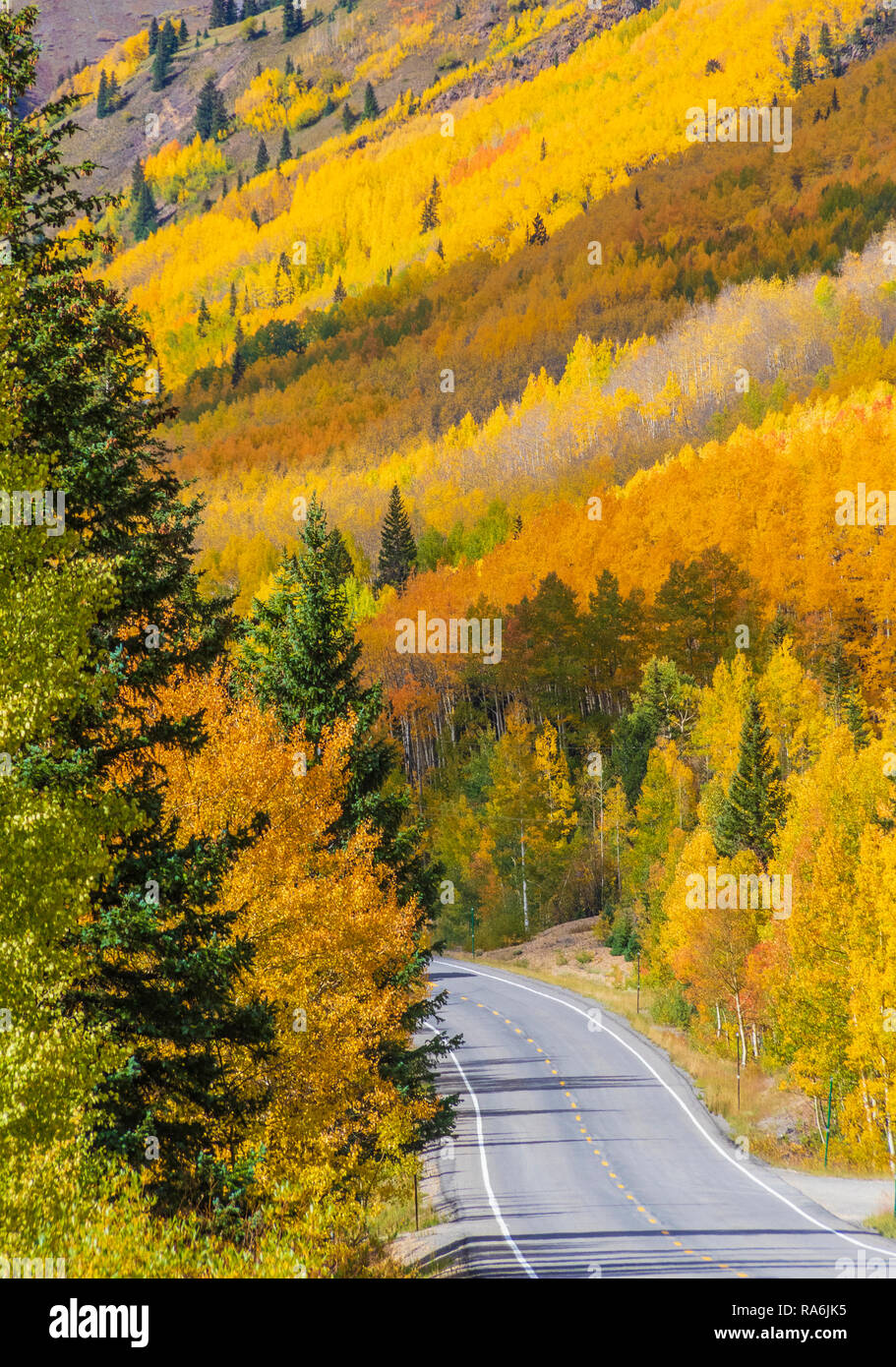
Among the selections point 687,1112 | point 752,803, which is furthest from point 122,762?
point 752,803

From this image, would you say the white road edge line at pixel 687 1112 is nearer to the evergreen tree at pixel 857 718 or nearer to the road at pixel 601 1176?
the road at pixel 601 1176

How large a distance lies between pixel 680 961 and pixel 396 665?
5042cm

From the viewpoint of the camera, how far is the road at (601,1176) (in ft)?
72.4

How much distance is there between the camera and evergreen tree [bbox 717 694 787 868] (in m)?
50.8

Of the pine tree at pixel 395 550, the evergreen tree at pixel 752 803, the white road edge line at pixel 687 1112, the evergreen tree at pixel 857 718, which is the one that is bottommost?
the white road edge line at pixel 687 1112

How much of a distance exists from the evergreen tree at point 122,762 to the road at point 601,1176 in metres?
9.10

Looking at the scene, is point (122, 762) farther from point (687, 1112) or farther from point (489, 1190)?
point (687, 1112)

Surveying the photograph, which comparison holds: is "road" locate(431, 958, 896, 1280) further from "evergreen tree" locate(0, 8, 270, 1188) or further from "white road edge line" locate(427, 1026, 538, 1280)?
"evergreen tree" locate(0, 8, 270, 1188)

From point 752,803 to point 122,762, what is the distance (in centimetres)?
4103

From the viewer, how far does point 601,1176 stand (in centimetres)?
3088

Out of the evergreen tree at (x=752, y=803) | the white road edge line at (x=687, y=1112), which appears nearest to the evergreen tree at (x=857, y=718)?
the evergreen tree at (x=752, y=803)

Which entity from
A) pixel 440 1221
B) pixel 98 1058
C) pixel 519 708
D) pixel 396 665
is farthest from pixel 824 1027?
pixel 396 665

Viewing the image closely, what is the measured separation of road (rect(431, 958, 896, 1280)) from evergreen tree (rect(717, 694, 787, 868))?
9.77 metres

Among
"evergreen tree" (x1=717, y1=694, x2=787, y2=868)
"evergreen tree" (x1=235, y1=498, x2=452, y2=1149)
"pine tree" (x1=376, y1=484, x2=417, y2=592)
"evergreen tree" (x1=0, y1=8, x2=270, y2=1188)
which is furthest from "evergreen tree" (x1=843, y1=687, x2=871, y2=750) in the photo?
"pine tree" (x1=376, y1=484, x2=417, y2=592)
